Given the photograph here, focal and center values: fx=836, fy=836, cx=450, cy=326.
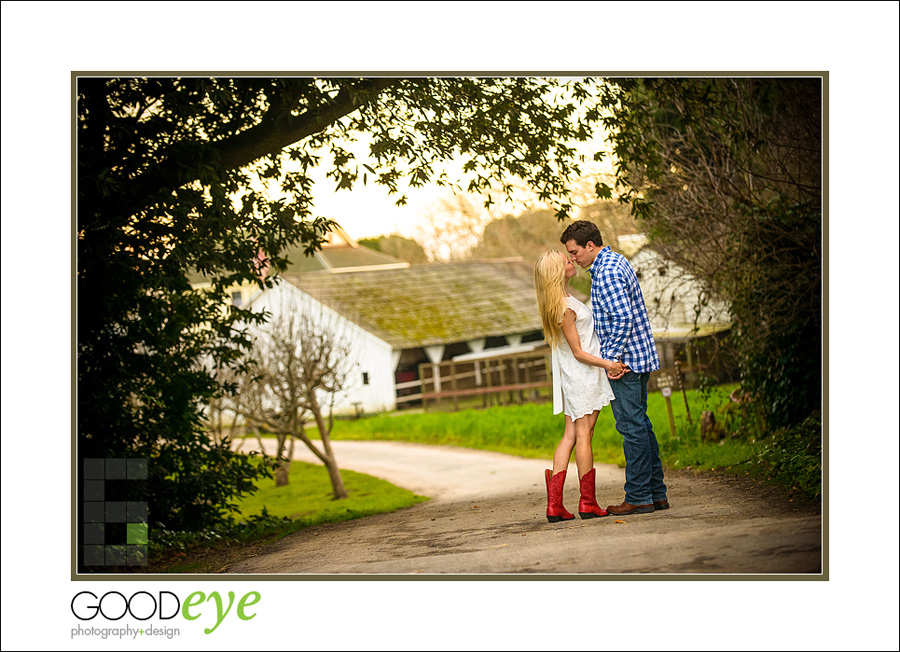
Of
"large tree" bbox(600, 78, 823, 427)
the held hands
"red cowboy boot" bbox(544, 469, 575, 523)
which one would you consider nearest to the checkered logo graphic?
"red cowboy boot" bbox(544, 469, 575, 523)

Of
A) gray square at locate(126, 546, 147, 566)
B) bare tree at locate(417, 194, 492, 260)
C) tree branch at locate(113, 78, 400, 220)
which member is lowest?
gray square at locate(126, 546, 147, 566)

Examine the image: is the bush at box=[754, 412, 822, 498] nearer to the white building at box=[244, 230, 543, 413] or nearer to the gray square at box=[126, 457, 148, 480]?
the white building at box=[244, 230, 543, 413]

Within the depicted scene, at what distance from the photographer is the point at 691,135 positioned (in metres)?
6.85

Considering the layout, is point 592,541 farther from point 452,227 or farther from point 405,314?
point 405,314

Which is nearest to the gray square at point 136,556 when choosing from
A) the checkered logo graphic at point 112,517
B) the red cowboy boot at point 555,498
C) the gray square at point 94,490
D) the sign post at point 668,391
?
the checkered logo graphic at point 112,517

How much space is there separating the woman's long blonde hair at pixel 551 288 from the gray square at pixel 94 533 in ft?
10.9

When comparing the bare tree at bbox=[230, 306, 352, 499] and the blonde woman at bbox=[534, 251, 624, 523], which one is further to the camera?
the bare tree at bbox=[230, 306, 352, 499]

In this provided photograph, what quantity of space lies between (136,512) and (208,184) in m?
2.47

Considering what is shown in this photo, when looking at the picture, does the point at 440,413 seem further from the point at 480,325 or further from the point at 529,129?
the point at 529,129

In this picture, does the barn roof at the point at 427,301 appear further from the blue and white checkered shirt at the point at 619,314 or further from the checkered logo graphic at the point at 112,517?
the blue and white checkered shirt at the point at 619,314

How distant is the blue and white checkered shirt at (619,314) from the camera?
5285 millimetres

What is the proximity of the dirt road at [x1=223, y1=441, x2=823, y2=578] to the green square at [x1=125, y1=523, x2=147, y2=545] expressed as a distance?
2.62ft

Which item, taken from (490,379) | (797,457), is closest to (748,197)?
(797,457)

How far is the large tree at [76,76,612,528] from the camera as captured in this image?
597 centimetres
